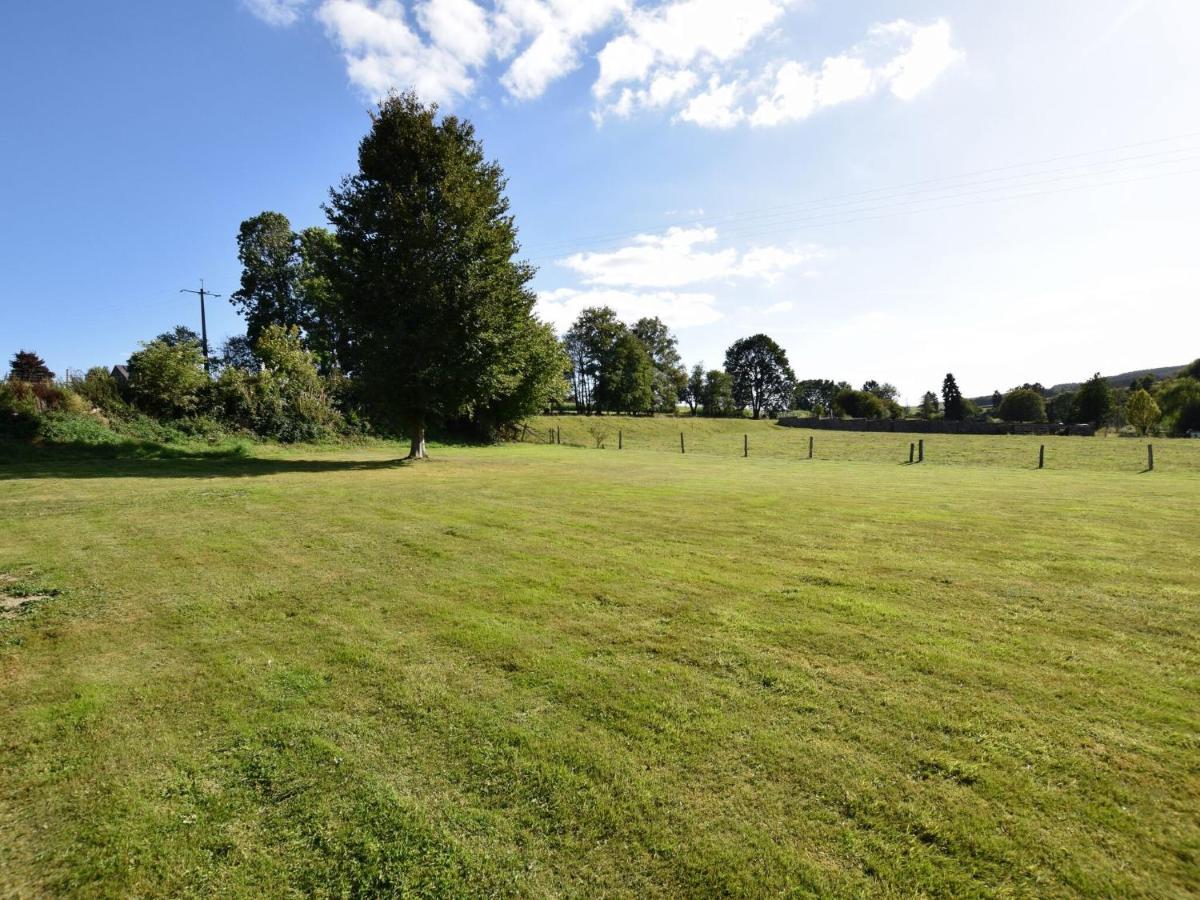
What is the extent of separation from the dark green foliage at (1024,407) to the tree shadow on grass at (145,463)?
104 m

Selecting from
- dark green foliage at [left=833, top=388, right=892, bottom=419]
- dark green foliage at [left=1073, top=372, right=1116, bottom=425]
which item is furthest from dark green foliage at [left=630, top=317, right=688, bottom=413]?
dark green foliage at [left=1073, top=372, right=1116, bottom=425]

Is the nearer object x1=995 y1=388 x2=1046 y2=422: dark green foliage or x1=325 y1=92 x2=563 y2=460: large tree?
x1=325 y1=92 x2=563 y2=460: large tree

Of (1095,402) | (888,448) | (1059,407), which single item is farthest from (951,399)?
(888,448)

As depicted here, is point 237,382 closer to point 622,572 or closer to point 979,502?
point 622,572

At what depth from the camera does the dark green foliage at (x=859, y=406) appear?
100 metres

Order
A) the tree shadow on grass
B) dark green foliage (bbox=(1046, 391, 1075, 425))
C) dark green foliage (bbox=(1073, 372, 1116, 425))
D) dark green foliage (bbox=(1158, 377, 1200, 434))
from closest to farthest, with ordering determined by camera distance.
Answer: the tree shadow on grass
dark green foliage (bbox=(1158, 377, 1200, 434))
dark green foliage (bbox=(1073, 372, 1116, 425))
dark green foliage (bbox=(1046, 391, 1075, 425))

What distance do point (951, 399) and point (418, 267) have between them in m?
104

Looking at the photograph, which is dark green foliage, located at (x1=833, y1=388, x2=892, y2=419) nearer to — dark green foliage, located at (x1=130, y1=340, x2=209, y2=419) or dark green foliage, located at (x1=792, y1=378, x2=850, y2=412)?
dark green foliage, located at (x1=792, y1=378, x2=850, y2=412)

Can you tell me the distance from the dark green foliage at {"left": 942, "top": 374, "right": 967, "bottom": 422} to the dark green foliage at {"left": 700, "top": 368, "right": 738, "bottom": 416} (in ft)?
122

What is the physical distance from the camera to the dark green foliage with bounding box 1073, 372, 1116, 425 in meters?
72.0

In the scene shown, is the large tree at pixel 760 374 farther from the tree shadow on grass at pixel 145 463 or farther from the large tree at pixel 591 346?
the tree shadow on grass at pixel 145 463

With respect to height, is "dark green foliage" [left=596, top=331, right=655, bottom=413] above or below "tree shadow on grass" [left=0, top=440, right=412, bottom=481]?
above

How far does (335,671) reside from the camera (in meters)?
4.39

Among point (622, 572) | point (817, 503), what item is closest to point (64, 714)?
point (622, 572)
